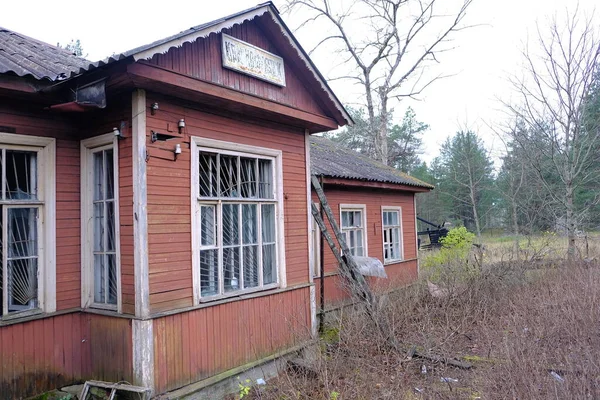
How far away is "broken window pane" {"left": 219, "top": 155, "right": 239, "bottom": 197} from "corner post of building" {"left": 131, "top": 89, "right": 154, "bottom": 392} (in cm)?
126

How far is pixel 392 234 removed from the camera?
12.6 metres

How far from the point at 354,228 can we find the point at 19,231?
24.9 feet

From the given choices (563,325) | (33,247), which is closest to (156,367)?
(33,247)

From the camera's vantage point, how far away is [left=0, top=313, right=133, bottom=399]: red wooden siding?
14.7ft

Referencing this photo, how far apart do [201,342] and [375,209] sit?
291 inches

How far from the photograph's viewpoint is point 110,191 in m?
5.06

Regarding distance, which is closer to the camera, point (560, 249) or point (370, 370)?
point (370, 370)

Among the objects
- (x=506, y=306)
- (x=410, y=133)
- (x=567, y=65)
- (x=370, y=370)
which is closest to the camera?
(x=370, y=370)

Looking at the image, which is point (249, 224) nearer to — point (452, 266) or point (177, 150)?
point (177, 150)

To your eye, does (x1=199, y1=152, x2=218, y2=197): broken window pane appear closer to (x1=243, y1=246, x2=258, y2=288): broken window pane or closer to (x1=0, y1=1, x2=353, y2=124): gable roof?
(x1=243, y1=246, x2=258, y2=288): broken window pane

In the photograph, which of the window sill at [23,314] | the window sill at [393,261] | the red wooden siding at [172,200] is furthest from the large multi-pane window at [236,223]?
the window sill at [393,261]

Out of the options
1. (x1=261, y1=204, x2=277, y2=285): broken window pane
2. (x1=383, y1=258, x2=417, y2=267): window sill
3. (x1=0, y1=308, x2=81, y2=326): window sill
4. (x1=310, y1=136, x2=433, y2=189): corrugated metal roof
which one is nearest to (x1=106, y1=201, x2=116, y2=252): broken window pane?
(x1=0, y1=308, x2=81, y2=326): window sill

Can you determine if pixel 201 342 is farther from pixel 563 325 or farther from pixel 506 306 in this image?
pixel 506 306

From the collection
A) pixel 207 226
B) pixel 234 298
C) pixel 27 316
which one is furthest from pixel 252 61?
pixel 27 316
